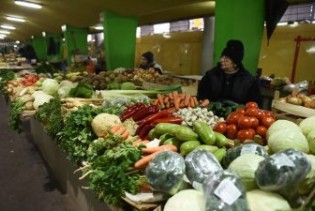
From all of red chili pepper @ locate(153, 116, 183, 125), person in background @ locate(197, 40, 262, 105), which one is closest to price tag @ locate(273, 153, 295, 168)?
red chili pepper @ locate(153, 116, 183, 125)

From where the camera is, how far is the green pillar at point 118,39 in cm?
941

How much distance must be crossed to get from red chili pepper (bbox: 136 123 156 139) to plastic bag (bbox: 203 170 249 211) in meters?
1.36

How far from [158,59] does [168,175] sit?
472 inches

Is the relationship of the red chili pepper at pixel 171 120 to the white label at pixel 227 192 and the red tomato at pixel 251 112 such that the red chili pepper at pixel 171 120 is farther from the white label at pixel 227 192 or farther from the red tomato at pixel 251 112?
the white label at pixel 227 192

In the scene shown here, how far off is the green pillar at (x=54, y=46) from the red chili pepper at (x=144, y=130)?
58.5 ft

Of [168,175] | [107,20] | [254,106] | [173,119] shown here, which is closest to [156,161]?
[168,175]

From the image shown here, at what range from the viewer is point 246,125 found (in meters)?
2.56

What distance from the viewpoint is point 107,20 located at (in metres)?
9.30

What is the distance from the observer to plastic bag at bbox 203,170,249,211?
1.39m

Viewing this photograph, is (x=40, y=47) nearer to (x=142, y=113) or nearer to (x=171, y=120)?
(x=142, y=113)

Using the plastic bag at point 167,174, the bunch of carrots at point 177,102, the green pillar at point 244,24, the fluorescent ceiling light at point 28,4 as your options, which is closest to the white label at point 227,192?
the plastic bag at point 167,174

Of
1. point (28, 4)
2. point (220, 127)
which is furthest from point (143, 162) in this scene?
point (28, 4)

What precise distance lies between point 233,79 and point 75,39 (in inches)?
456

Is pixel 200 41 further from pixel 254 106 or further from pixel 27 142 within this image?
pixel 254 106
